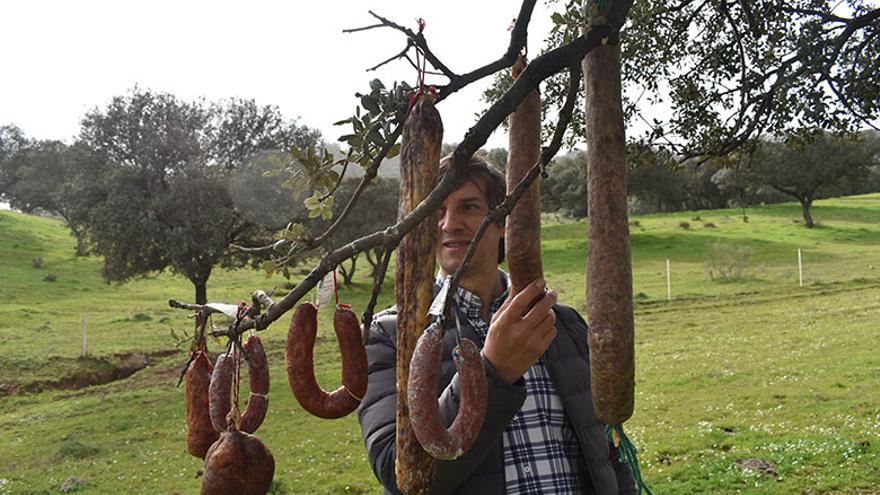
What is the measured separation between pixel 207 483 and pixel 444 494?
63.7 inches

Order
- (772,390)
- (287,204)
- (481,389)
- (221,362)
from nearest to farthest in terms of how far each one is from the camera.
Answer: (481,389) < (221,362) < (772,390) < (287,204)

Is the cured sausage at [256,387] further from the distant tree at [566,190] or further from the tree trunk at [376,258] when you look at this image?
the distant tree at [566,190]

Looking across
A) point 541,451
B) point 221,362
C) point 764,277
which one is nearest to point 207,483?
point 221,362

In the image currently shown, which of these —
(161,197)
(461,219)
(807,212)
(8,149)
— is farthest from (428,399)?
(8,149)

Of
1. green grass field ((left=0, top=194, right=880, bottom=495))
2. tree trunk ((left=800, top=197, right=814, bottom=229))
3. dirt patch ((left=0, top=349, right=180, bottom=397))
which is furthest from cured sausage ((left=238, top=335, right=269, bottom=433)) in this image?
tree trunk ((left=800, top=197, right=814, bottom=229))

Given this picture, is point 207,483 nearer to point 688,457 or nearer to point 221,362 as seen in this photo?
point 221,362

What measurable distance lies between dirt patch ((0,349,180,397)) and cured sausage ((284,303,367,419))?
19.7 metres

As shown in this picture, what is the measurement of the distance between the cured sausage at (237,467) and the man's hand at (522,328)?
0.76 meters

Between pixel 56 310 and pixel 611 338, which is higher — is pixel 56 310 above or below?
below

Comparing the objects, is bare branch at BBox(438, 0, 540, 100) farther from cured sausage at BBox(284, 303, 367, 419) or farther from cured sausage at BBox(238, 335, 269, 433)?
cured sausage at BBox(238, 335, 269, 433)

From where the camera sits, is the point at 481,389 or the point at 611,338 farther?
the point at 611,338

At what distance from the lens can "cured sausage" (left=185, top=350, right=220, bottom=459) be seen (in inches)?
59.1

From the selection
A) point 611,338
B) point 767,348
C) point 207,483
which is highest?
point 611,338

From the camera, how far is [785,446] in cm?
982
